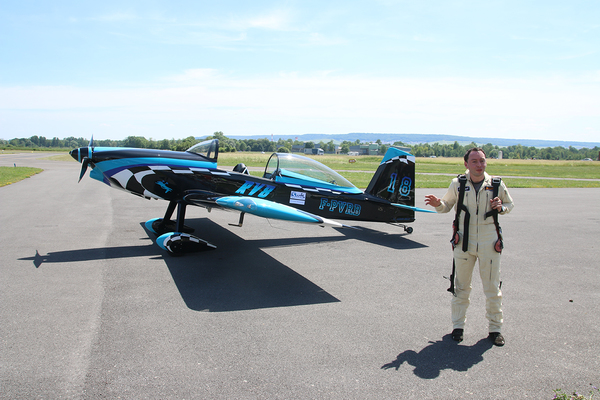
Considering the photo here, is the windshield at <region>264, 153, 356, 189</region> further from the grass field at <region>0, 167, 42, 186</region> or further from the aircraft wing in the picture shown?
the grass field at <region>0, 167, 42, 186</region>

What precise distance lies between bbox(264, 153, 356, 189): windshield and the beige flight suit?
406 cm

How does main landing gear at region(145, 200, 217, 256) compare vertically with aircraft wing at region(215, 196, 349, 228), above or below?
below

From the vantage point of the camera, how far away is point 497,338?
367 centimetres

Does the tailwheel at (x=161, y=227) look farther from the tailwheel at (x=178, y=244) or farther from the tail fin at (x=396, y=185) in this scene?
the tail fin at (x=396, y=185)

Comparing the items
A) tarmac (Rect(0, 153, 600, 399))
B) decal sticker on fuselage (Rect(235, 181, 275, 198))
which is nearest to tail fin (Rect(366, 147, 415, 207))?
tarmac (Rect(0, 153, 600, 399))

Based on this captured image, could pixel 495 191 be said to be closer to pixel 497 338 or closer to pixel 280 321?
pixel 497 338

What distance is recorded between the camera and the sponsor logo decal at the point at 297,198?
7387mm

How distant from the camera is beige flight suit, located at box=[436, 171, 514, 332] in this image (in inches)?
140

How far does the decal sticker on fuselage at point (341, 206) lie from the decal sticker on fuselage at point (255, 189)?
3.63 ft

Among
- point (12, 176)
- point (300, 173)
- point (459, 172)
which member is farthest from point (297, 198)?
point (459, 172)

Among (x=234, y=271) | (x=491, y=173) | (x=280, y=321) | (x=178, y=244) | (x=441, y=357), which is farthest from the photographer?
(x=491, y=173)

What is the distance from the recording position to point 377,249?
23.9 feet

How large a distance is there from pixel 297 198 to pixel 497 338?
14.7 feet

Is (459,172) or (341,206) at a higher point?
(459,172)
